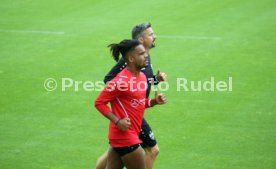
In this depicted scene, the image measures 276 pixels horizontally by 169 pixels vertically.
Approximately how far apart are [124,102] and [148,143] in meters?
1.13

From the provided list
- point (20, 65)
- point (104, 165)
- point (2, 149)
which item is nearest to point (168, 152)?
point (104, 165)

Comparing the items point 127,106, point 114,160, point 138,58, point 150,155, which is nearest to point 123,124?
point 127,106

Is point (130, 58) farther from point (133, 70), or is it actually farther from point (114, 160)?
point (114, 160)

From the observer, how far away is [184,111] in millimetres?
11047

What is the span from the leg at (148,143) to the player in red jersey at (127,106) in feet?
2.41

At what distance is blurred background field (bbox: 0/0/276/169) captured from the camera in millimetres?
9398

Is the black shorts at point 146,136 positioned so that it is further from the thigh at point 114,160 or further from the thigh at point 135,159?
the thigh at point 135,159

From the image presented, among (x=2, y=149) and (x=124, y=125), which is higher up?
(x=124, y=125)

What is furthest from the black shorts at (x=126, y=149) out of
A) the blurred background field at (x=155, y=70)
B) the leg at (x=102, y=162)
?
the blurred background field at (x=155, y=70)

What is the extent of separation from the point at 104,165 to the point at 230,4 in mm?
11403

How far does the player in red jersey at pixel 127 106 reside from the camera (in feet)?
23.1

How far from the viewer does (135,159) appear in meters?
7.12

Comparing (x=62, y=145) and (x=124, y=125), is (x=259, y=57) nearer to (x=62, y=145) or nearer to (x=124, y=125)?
(x=62, y=145)

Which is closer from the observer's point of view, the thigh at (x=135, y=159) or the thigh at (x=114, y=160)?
the thigh at (x=135, y=159)
